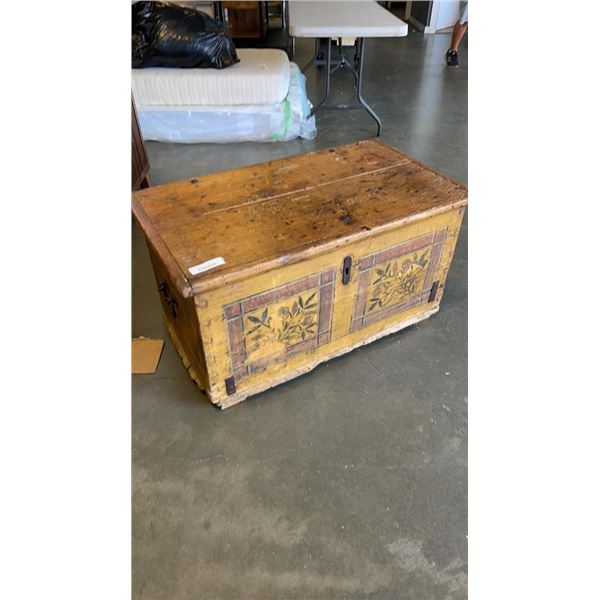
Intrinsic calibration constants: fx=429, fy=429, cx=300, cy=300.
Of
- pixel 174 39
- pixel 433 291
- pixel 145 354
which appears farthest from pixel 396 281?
pixel 174 39

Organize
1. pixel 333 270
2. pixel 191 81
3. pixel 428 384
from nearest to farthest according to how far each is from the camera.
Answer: pixel 333 270 → pixel 428 384 → pixel 191 81

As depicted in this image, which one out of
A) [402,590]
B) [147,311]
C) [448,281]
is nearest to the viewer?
[402,590]

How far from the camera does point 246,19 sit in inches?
210

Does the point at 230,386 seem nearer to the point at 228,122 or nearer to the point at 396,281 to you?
the point at 396,281

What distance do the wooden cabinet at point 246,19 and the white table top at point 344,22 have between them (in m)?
2.45

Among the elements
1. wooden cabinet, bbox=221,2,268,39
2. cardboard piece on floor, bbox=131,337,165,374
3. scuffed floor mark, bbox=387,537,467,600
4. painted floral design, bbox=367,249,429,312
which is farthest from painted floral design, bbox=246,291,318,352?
wooden cabinet, bbox=221,2,268,39

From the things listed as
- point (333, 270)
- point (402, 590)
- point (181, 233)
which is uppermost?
point (181, 233)

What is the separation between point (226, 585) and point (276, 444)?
392 millimetres

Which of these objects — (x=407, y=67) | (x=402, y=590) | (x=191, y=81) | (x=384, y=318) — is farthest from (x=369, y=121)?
(x=402, y=590)

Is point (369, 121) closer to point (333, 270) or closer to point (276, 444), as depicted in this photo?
point (333, 270)

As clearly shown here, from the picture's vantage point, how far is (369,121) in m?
3.62

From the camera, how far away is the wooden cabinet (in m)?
5.22

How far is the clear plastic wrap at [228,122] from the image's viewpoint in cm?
306

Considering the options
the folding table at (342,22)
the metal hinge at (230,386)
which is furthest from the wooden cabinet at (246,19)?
the metal hinge at (230,386)
